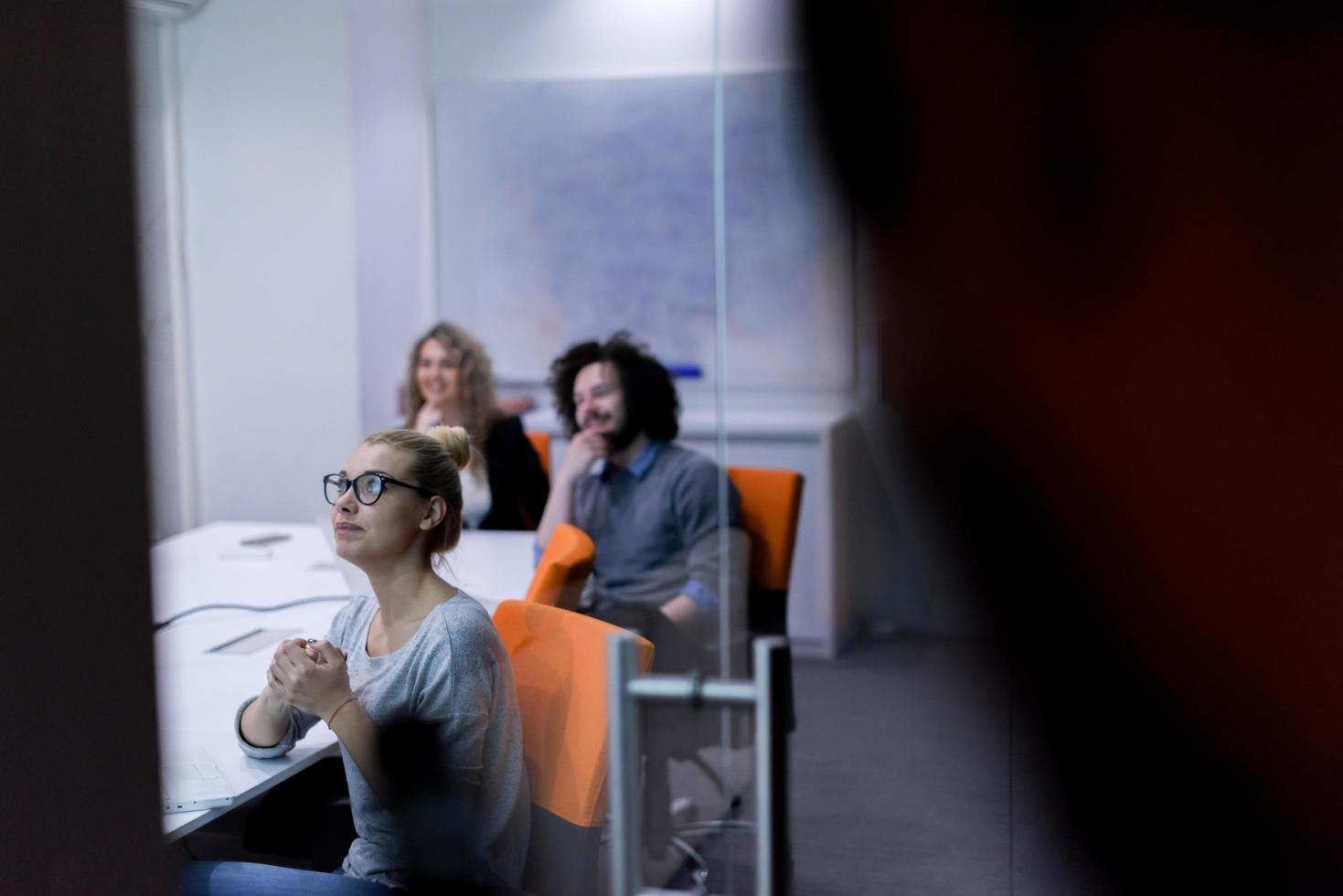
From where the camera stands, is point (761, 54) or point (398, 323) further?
point (398, 323)

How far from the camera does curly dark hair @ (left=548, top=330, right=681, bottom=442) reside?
2.02m

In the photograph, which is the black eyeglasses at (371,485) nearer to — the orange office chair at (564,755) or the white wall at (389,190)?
the orange office chair at (564,755)

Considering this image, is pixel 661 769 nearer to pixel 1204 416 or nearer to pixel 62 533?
pixel 1204 416

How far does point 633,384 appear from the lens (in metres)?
2.13

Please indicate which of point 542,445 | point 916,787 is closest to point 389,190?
point 542,445

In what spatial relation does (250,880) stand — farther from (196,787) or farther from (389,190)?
(389,190)

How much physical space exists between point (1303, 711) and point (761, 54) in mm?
1034

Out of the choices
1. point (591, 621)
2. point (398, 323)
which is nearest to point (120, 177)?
point (591, 621)

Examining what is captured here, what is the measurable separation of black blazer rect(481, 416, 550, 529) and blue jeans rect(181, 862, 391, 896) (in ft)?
1.94

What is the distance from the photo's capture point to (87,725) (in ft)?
2.94

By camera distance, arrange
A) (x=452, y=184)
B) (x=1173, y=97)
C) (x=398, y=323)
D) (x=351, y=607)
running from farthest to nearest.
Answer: (x=398, y=323) → (x=452, y=184) → (x=351, y=607) → (x=1173, y=97)

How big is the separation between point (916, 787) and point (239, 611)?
1.41m

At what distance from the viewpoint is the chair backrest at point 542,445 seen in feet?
7.00

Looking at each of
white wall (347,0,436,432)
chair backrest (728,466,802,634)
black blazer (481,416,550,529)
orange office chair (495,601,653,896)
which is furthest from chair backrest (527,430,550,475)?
white wall (347,0,436,432)
